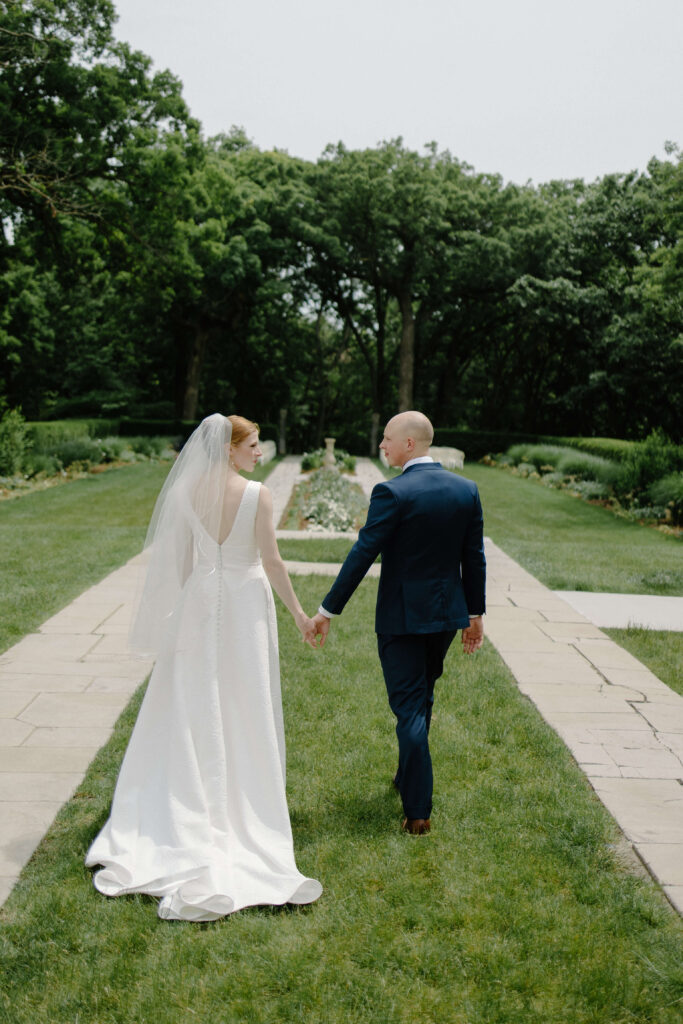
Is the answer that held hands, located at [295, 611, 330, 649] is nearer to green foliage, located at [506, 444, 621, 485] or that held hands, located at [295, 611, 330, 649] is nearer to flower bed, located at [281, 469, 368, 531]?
flower bed, located at [281, 469, 368, 531]

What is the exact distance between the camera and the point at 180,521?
3.46m

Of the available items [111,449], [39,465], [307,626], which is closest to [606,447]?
[111,449]

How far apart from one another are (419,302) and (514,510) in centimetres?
2475

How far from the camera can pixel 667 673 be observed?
6.24 m

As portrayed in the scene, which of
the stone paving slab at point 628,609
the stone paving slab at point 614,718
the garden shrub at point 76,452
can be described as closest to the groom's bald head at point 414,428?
the stone paving slab at point 614,718

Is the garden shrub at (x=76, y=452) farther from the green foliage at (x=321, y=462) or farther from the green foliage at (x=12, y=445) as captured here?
the green foliage at (x=321, y=462)

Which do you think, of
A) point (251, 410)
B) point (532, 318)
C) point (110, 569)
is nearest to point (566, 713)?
point (110, 569)

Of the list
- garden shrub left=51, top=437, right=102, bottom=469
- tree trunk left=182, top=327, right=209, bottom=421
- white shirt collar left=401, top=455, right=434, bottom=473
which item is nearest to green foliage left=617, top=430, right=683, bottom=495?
garden shrub left=51, top=437, right=102, bottom=469

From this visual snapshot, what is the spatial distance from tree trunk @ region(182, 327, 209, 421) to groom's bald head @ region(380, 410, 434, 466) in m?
30.8

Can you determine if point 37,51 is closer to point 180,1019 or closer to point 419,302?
point 180,1019

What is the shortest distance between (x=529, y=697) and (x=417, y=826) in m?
2.07

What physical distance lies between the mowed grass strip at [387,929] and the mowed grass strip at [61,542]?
3479mm

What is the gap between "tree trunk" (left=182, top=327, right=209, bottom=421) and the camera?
111 feet

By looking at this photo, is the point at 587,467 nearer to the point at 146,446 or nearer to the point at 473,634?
the point at 146,446
